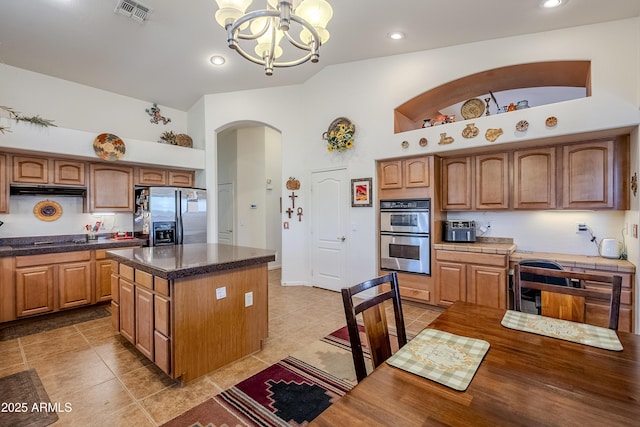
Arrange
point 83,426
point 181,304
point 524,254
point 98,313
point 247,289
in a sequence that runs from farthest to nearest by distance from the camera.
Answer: point 98,313
point 524,254
point 247,289
point 181,304
point 83,426

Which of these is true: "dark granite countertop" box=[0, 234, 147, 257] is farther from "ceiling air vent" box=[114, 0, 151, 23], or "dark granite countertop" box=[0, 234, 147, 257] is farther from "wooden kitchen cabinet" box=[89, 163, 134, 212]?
"ceiling air vent" box=[114, 0, 151, 23]

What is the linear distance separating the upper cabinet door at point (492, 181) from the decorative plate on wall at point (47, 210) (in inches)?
229

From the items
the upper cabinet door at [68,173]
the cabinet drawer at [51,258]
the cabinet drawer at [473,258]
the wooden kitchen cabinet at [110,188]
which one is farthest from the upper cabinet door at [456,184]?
the upper cabinet door at [68,173]

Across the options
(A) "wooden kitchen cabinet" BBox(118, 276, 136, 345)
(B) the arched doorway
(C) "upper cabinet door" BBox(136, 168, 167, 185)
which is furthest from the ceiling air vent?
(B) the arched doorway

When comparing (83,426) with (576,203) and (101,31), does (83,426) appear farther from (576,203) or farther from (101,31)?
(576,203)

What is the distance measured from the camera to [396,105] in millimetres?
4137

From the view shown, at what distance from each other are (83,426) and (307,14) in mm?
2972

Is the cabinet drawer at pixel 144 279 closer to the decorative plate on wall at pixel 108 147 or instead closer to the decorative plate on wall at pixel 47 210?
the decorative plate on wall at pixel 108 147

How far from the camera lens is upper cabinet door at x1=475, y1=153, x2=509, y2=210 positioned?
3.65 meters

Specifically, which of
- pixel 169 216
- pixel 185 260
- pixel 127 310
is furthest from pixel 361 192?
pixel 127 310

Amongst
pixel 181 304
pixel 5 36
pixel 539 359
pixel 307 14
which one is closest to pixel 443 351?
pixel 539 359

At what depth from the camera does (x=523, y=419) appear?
0.83 metres

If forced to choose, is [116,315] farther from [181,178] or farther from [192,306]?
[181,178]

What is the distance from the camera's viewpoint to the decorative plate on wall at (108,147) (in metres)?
4.04
